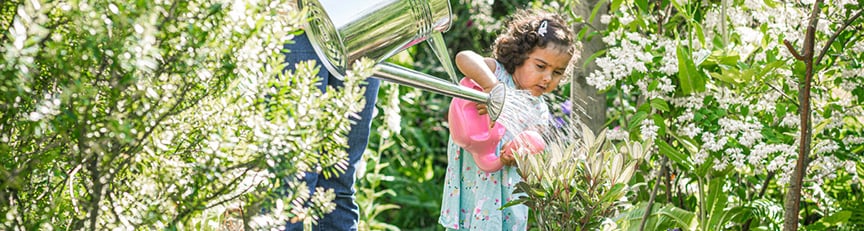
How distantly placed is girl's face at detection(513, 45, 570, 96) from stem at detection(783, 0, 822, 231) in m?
0.55

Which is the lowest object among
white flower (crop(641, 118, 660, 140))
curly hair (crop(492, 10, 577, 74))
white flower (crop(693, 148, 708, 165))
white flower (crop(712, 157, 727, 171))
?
white flower (crop(712, 157, 727, 171))

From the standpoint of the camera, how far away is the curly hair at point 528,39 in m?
2.27

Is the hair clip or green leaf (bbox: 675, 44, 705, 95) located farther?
the hair clip

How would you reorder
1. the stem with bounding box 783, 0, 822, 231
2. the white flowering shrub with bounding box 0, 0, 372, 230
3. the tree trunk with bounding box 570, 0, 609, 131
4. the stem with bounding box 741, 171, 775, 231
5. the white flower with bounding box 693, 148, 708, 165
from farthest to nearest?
the tree trunk with bounding box 570, 0, 609, 131, the stem with bounding box 741, 171, 775, 231, the white flower with bounding box 693, 148, 708, 165, the stem with bounding box 783, 0, 822, 231, the white flowering shrub with bounding box 0, 0, 372, 230

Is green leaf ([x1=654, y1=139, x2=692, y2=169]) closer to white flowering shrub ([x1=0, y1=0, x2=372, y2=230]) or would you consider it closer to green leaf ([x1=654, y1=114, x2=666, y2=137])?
green leaf ([x1=654, y1=114, x2=666, y2=137])

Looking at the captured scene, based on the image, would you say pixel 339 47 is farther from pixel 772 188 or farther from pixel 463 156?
pixel 772 188

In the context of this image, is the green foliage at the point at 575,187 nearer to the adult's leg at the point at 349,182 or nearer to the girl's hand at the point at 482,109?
the girl's hand at the point at 482,109

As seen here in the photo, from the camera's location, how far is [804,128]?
6.22 feet

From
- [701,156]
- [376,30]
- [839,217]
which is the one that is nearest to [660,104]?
[701,156]

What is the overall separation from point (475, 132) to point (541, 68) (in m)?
0.31

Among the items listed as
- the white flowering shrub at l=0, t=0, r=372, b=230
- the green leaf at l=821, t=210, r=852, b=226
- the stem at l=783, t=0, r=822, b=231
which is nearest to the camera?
the white flowering shrub at l=0, t=0, r=372, b=230

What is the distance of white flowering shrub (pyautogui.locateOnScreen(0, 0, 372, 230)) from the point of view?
35.1 inches

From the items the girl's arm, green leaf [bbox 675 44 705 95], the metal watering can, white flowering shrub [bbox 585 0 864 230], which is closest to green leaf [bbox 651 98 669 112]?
white flowering shrub [bbox 585 0 864 230]

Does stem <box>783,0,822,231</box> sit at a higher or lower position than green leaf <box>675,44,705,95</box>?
lower
